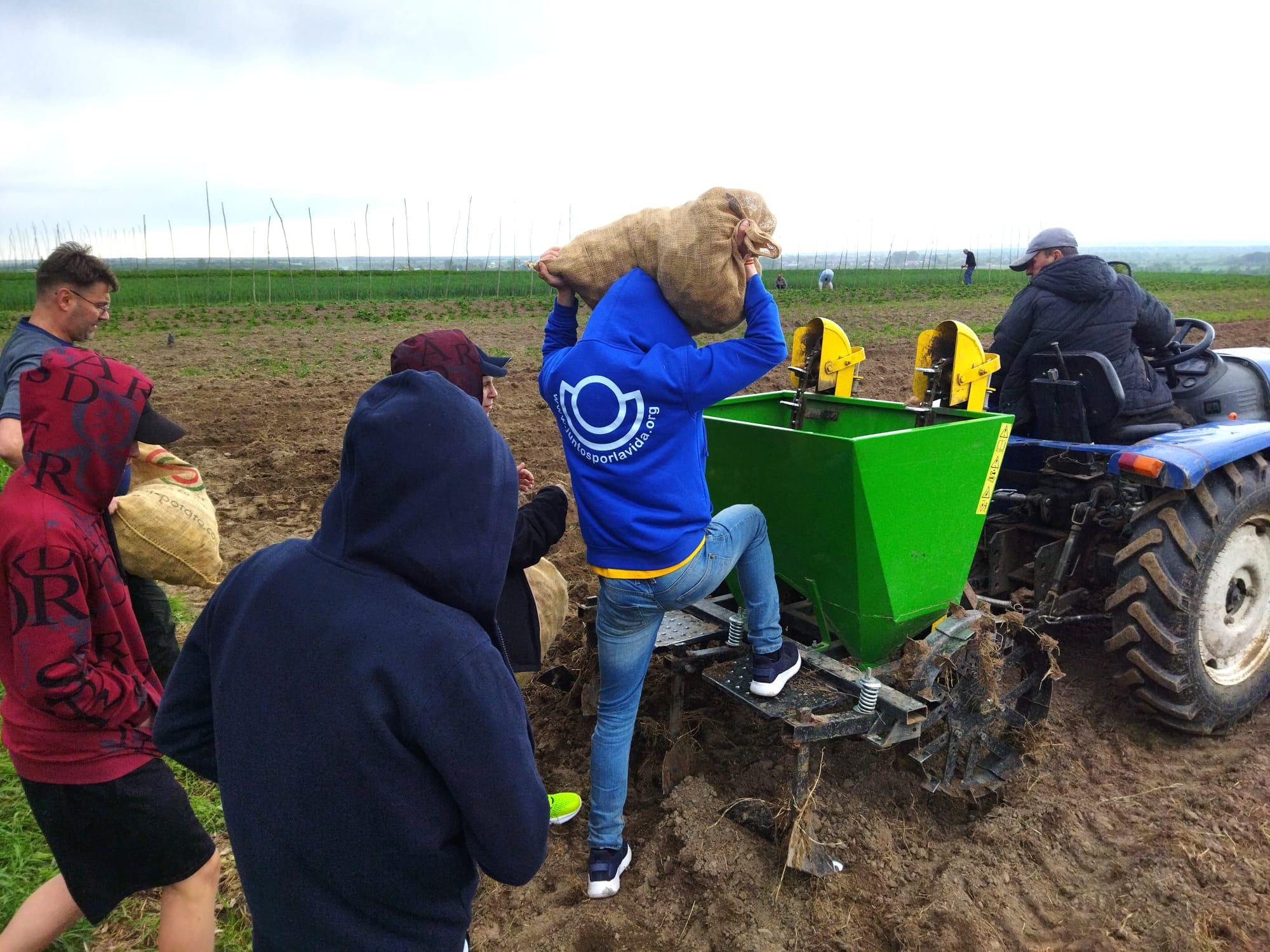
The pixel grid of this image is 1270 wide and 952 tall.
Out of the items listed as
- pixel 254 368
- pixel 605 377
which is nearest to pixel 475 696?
pixel 605 377

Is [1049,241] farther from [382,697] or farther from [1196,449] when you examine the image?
[382,697]

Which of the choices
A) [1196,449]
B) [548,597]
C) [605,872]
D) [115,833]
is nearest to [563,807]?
[605,872]

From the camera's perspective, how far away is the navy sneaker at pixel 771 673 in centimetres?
277

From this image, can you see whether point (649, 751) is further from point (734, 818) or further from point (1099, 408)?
point (1099, 408)

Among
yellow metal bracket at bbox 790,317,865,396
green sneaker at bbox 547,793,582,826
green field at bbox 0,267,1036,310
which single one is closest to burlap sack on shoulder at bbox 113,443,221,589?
green sneaker at bbox 547,793,582,826

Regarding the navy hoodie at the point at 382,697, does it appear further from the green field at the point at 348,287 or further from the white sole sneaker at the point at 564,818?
the green field at the point at 348,287

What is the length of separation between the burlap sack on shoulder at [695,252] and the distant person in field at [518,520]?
0.44 metres

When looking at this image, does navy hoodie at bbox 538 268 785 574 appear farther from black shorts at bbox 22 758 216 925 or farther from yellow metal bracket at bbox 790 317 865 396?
black shorts at bbox 22 758 216 925

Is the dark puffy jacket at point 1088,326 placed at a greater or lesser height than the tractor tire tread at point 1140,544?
greater

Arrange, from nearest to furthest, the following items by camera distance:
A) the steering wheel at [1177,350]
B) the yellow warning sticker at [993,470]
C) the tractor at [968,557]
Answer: the tractor at [968,557] → the yellow warning sticker at [993,470] → the steering wheel at [1177,350]

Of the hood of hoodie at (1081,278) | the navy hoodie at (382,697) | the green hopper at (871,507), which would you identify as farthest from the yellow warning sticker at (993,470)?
the navy hoodie at (382,697)

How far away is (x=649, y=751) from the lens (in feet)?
11.2

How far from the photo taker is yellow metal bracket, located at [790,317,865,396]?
3547mm

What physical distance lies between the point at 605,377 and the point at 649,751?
1.77 meters
